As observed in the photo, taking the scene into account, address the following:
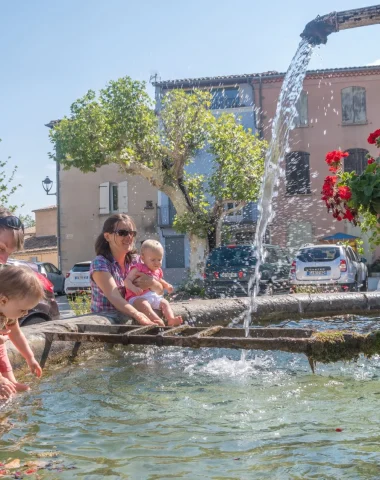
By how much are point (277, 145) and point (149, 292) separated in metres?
19.2

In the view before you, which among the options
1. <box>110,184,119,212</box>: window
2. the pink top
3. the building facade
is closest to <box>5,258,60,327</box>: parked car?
the pink top

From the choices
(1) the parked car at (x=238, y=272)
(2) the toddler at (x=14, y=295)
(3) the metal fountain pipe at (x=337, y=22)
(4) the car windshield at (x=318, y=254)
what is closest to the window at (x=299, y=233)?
(1) the parked car at (x=238, y=272)

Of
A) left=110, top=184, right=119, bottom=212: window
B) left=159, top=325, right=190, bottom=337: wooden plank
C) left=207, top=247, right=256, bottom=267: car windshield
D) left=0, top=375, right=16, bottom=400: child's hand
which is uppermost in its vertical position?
left=110, top=184, right=119, bottom=212: window

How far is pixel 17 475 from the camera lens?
102 inches

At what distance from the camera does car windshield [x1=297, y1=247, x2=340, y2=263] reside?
15.6m

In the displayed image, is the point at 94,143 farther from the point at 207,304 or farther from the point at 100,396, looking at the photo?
the point at 100,396

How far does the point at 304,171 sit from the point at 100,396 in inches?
1172

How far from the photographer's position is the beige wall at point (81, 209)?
3575 cm

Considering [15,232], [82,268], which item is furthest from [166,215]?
[15,232]

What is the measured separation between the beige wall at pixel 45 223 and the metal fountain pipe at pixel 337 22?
47.9m

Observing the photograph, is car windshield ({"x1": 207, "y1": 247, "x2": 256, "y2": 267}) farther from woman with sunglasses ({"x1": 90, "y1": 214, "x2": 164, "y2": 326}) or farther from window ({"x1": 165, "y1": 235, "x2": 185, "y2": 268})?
window ({"x1": 165, "y1": 235, "x2": 185, "y2": 268})

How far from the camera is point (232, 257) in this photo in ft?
53.9

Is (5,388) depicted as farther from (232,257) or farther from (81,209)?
(81,209)

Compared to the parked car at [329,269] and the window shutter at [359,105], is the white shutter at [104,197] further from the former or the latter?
the parked car at [329,269]
